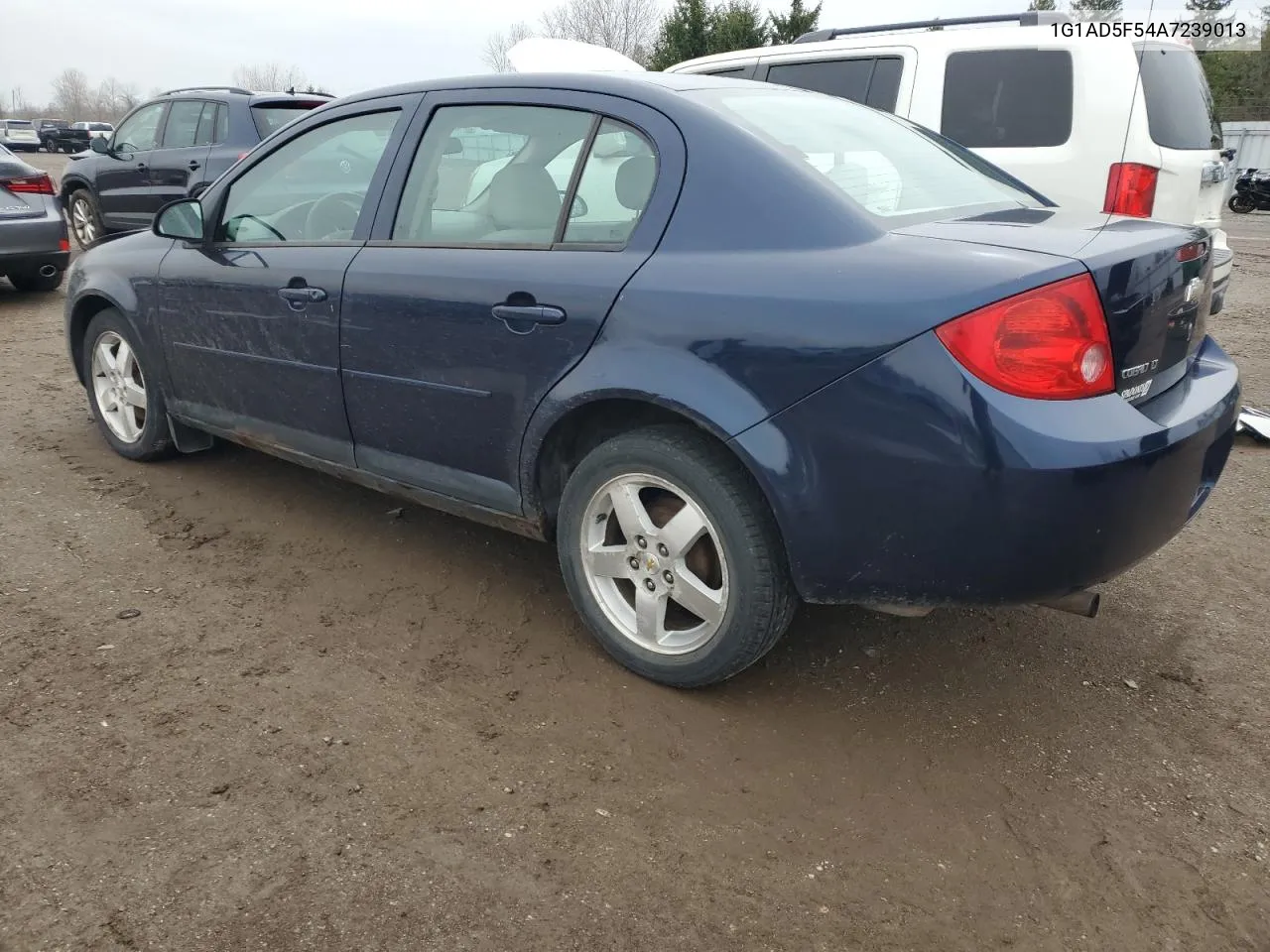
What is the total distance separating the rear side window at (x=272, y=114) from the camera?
977 cm

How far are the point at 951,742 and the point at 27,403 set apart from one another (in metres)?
5.45

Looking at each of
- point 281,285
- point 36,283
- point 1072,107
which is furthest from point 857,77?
point 36,283

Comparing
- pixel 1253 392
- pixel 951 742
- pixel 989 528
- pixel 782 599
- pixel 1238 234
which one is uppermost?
pixel 989 528

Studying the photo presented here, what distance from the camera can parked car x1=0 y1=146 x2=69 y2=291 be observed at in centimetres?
843

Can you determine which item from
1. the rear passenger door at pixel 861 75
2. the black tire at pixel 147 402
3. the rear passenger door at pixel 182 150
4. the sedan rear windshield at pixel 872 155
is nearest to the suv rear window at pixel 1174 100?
the rear passenger door at pixel 861 75

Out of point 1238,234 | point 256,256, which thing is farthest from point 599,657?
point 1238,234

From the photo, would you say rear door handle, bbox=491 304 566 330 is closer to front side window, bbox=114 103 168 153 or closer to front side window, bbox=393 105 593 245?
front side window, bbox=393 105 593 245

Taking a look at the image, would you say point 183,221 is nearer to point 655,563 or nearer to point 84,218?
point 655,563

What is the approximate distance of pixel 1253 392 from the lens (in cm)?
609

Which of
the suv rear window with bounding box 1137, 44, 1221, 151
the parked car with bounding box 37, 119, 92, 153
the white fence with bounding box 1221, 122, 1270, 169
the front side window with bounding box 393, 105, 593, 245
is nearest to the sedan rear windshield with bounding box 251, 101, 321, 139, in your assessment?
the front side window with bounding box 393, 105, 593, 245

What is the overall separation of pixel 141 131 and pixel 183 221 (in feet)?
25.8

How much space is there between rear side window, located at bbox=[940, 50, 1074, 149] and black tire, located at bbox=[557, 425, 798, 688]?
173 inches

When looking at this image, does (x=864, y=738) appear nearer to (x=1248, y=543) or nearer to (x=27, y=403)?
(x=1248, y=543)

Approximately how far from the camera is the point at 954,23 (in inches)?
277
